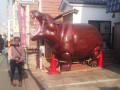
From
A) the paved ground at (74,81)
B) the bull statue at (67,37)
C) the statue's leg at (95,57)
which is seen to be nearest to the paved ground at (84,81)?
the paved ground at (74,81)

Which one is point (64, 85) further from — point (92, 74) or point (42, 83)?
point (92, 74)

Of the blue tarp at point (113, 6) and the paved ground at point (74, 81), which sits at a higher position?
the blue tarp at point (113, 6)

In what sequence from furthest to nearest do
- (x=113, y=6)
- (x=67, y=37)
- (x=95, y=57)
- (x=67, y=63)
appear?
1. (x=95, y=57)
2. (x=113, y=6)
3. (x=67, y=63)
4. (x=67, y=37)

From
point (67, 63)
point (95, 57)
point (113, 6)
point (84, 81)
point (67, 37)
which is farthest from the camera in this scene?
point (95, 57)

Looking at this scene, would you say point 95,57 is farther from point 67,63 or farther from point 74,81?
point 74,81

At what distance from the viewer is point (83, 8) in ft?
34.4

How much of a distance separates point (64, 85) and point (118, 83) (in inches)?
72.3

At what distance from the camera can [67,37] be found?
7.60m

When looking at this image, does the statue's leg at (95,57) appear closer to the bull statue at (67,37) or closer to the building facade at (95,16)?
the bull statue at (67,37)

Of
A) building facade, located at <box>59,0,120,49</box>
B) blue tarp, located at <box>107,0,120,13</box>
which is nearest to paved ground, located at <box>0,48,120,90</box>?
blue tarp, located at <box>107,0,120,13</box>

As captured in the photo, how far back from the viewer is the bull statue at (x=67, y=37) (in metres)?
7.25

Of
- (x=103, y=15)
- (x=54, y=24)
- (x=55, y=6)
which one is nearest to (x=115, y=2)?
(x=103, y=15)

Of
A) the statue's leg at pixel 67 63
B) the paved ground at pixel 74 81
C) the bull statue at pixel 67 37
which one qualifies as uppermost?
the bull statue at pixel 67 37

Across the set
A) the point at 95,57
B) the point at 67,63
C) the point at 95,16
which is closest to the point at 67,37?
the point at 67,63
